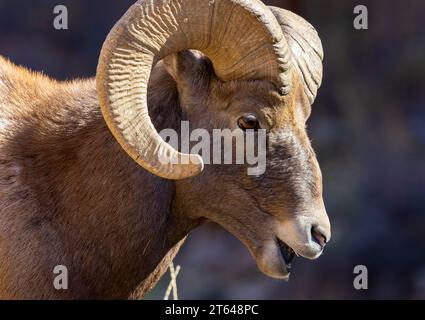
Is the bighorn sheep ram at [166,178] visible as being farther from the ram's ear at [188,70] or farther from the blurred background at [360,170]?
the blurred background at [360,170]

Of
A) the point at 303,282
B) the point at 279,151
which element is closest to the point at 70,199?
the point at 279,151

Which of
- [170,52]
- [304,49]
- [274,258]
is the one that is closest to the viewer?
[170,52]

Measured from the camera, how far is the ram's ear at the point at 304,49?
244 inches

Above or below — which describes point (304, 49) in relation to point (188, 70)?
above

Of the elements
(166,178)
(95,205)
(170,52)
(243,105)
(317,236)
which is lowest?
(317,236)

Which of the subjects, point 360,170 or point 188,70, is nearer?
point 188,70

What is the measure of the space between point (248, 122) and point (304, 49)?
0.77 m

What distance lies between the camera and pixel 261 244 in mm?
5945

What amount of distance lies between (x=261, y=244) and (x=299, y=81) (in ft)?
3.41

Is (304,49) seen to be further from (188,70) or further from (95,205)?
(95,205)

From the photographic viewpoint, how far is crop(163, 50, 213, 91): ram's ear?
5.93 meters

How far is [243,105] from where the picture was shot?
5.84 meters

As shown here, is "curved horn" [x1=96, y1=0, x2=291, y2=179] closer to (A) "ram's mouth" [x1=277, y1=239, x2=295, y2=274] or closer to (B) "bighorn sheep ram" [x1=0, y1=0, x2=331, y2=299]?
(B) "bighorn sheep ram" [x1=0, y1=0, x2=331, y2=299]

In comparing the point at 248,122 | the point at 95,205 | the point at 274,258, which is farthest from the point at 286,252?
the point at 95,205
